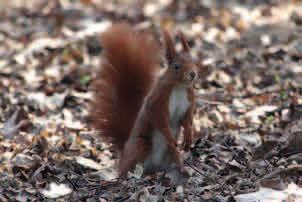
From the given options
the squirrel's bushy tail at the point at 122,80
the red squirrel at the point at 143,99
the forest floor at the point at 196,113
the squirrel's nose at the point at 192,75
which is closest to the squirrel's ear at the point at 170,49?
the red squirrel at the point at 143,99

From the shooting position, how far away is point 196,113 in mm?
6051

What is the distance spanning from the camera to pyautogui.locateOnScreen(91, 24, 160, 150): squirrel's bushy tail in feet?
17.0

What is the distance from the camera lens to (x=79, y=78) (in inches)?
297

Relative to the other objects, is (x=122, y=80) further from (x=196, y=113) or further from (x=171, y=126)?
(x=196, y=113)

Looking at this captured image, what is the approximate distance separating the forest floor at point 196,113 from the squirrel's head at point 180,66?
0.69m

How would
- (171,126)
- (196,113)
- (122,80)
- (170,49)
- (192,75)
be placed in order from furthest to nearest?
(196,113), (122,80), (171,126), (170,49), (192,75)

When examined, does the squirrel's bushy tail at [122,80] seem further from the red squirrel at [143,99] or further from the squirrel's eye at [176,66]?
the squirrel's eye at [176,66]

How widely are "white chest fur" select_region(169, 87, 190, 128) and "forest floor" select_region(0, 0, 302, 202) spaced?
0.40 m

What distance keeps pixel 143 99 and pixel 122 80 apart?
204mm


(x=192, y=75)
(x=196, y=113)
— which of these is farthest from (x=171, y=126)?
(x=196, y=113)

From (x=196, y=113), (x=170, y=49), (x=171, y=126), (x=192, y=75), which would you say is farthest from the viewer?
(x=196, y=113)

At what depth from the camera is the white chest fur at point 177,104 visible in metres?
4.60

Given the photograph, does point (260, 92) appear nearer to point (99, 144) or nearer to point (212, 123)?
point (212, 123)

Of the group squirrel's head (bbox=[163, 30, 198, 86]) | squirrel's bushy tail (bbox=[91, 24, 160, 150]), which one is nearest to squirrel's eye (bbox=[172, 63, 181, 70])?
squirrel's head (bbox=[163, 30, 198, 86])
